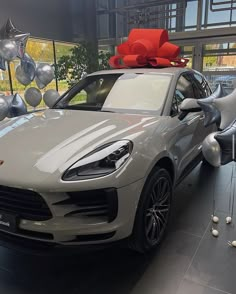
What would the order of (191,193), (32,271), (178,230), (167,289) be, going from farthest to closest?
1. (191,193)
2. (178,230)
3. (32,271)
4. (167,289)

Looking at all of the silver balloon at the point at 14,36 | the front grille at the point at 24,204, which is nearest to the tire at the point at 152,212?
the front grille at the point at 24,204

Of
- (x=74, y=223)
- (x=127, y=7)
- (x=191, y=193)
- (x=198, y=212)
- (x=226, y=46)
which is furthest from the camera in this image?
(x=127, y=7)

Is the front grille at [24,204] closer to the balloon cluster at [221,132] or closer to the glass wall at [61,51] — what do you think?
the balloon cluster at [221,132]

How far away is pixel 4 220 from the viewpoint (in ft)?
4.89

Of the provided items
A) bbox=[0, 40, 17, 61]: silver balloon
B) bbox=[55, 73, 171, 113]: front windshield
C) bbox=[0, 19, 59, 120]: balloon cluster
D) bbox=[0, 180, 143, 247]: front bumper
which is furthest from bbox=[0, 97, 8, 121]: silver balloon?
bbox=[0, 180, 143, 247]: front bumper

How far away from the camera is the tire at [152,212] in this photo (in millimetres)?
1610

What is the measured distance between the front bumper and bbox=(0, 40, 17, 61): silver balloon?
13.3 ft

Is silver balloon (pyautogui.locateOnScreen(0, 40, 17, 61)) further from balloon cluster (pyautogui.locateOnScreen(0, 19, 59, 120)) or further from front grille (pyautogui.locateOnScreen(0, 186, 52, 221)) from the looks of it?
front grille (pyautogui.locateOnScreen(0, 186, 52, 221))

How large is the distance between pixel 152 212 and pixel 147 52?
1932 millimetres

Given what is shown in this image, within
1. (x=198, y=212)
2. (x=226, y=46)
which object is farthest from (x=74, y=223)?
(x=226, y=46)

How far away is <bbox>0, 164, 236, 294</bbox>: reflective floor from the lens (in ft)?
5.23

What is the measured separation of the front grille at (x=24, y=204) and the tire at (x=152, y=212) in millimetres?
542

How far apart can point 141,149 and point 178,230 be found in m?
0.92

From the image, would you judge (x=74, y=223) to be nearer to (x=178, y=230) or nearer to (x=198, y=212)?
(x=178, y=230)
